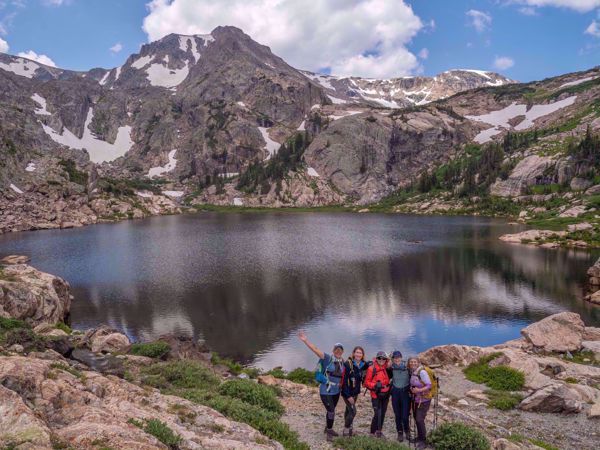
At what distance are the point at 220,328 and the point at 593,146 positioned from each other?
169543mm

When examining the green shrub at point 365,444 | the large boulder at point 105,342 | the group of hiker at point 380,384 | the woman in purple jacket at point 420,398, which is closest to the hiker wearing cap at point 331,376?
the group of hiker at point 380,384

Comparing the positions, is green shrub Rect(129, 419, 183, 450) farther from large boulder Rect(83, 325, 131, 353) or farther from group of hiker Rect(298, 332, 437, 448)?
large boulder Rect(83, 325, 131, 353)

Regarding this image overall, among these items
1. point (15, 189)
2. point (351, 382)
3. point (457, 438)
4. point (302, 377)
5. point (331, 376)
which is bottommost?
point (302, 377)

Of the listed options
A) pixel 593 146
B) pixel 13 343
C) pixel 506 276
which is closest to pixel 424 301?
pixel 506 276

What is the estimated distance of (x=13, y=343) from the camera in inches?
729

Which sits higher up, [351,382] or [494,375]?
[351,382]

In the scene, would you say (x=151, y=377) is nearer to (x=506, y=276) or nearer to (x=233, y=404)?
(x=233, y=404)

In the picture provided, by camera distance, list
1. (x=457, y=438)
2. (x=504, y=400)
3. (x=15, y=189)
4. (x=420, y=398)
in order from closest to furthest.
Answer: (x=457, y=438) → (x=420, y=398) → (x=504, y=400) → (x=15, y=189)

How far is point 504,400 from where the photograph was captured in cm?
1986

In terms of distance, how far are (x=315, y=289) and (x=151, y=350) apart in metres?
31.4

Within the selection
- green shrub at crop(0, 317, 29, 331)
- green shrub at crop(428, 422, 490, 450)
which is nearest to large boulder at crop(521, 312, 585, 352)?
green shrub at crop(428, 422, 490, 450)

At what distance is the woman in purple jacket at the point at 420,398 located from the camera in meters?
14.2

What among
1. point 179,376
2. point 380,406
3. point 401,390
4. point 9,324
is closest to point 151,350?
point 179,376

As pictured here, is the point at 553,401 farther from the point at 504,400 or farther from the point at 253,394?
the point at 253,394
